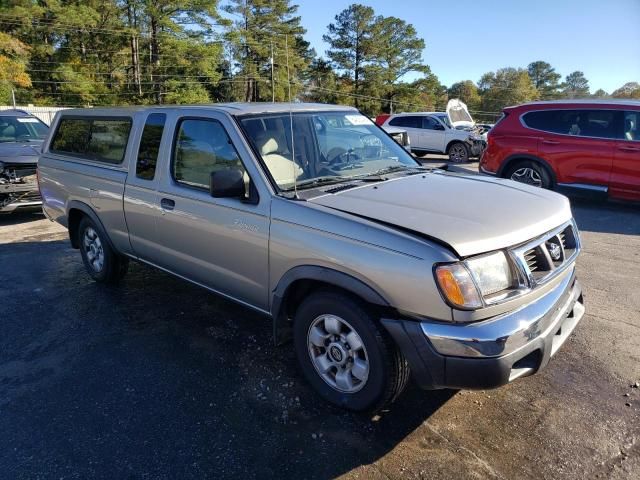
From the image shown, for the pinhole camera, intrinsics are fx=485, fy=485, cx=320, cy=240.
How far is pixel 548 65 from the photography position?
10662cm

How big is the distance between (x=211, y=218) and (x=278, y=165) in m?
0.64

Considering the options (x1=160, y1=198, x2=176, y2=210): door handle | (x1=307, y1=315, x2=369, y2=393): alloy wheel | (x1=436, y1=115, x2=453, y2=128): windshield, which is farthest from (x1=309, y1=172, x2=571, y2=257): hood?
(x1=436, y1=115, x2=453, y2=128): windshield

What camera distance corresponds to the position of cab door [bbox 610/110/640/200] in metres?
7.76

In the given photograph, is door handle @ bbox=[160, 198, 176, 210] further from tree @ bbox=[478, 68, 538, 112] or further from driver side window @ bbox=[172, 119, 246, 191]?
tree @ bbox=[478, 68, 538, 112]

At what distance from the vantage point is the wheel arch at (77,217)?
15.9 ft

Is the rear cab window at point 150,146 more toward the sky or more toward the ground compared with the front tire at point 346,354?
more toward the sky

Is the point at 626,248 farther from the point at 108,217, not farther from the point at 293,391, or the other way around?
the point at 108,217

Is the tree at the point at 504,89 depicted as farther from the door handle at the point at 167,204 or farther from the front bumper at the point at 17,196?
the door handle at the point at 167,204

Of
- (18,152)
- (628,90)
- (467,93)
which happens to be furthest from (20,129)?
(628,90)

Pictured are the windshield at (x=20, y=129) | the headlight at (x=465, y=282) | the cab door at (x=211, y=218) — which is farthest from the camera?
Answer: the windshield at (x=20, y=129)

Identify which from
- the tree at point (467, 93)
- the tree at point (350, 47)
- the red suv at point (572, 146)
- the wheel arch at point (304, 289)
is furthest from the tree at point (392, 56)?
the wheel arch at point (304, 289)

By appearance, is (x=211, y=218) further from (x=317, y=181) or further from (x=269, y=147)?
(x=317, y=181)

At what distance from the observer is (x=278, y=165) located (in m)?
3.33

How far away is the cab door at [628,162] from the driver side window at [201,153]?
707 centimetres
